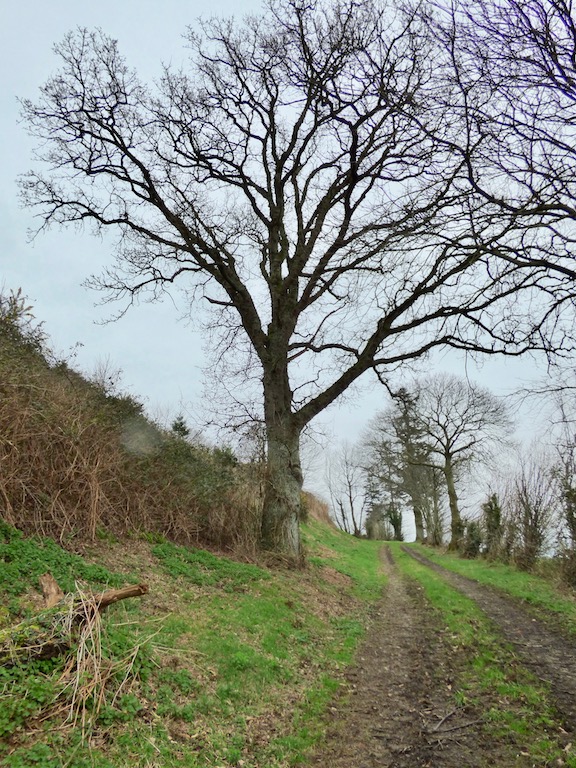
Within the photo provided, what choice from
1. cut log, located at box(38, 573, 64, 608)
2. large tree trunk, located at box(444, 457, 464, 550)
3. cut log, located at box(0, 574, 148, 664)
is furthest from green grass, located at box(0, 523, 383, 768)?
large tree trunk, located at box(444, 457, 464, 550)

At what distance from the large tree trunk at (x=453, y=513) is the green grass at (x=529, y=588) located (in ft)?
23.9

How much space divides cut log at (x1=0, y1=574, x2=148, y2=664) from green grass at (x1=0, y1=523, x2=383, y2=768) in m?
0.11

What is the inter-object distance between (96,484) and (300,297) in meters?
7.40

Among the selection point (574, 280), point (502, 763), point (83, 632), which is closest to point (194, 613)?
point (83, 632)

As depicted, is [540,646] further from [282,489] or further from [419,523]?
[419,523]

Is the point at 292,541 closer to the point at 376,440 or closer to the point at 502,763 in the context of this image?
the point at 502,763

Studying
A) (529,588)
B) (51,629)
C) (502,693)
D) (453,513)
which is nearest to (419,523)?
(453,513)

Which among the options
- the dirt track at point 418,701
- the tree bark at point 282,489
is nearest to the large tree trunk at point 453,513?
the tree bark at point 282,489

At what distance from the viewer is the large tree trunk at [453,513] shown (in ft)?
89.7

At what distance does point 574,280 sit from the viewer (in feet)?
18.6

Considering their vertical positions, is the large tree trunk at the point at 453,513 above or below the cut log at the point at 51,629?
above

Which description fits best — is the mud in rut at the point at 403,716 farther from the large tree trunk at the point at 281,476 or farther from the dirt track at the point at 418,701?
the large tree trunk at the point at 281,476

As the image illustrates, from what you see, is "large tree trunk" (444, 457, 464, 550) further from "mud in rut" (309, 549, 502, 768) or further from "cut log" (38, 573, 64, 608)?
"cut log" (38, 573, 64, 608)

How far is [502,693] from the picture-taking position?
17.8 ft
